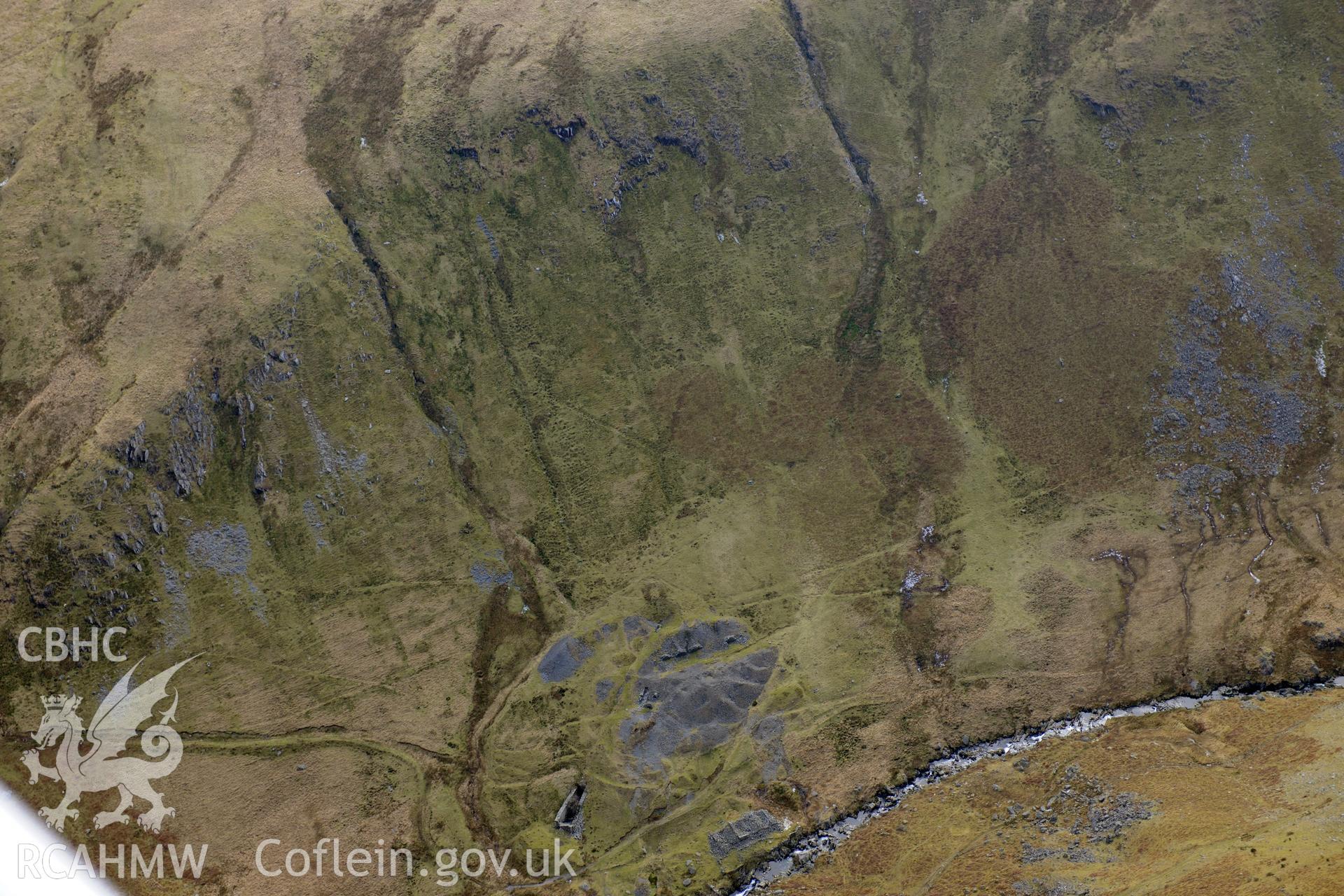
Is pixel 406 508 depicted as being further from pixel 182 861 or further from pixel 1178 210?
pixel 1178 210

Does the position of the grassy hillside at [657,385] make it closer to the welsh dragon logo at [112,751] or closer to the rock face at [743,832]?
the rock face at [743,832]

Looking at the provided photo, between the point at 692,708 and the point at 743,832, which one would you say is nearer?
the point at 743,832

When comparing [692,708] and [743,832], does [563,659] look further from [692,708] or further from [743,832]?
[743,832]

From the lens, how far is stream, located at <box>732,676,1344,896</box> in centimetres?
6284

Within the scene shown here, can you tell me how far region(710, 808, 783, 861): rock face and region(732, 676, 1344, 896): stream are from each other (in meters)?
1.52

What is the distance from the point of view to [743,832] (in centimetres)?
6347

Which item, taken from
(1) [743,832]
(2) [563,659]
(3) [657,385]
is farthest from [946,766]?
(3) [657,385]

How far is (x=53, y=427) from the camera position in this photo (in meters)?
65.8

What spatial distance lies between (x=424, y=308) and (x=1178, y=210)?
230 ft

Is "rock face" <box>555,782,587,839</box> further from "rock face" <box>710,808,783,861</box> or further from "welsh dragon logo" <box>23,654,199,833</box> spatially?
"welsh dragon logo" <box>23,654,199,833</box>

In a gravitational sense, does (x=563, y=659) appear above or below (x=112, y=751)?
below

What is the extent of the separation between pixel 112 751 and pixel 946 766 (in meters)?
→ 62.7

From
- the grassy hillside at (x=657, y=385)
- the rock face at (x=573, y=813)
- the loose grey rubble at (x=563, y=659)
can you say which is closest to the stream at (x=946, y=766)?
the grassy hillside at (x=657, y=385)

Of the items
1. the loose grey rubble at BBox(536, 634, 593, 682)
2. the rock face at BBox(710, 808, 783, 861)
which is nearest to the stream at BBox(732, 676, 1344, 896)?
the rock face at BBox(710, 808, 783, 861)
